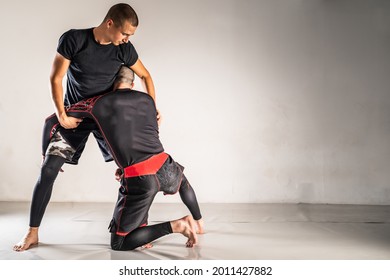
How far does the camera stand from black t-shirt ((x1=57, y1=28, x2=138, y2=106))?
2619mm

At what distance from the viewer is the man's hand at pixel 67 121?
2533mm

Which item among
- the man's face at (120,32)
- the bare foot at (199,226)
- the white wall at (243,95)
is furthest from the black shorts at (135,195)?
the white wall at (243,95)

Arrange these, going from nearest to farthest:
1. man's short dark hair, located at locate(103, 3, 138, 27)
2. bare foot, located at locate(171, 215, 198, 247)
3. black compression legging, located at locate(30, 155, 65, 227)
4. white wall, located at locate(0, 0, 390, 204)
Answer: bare foot, located at locate(171, 215, 198, 247) → man's short dark hair, located at locate(103, 3, 138, 27) → black compression legging, located at locate(30, 155, 65, 227) → white wall, located at locate(0, 0, 390, 204)

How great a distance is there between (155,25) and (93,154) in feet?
4.02

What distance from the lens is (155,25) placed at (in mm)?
4113

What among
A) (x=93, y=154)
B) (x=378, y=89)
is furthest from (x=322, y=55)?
(x=93, y=154)

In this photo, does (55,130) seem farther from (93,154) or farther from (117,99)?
(93,154)

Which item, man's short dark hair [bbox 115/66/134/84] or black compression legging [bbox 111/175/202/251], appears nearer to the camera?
black compression legging [bbox 111/175/202/251]

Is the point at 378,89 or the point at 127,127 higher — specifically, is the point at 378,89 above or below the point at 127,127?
above

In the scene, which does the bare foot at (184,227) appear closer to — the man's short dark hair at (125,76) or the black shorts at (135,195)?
the black shorts at (135,195)

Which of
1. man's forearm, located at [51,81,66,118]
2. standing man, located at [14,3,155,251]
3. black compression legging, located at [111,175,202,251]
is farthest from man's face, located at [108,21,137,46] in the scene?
black compression legging, located at [111,175,202,251]

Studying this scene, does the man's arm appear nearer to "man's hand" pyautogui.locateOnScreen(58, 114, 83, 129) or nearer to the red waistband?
"man's hand" pyautogui.locateOnScreen(58, 114, 83, 129)

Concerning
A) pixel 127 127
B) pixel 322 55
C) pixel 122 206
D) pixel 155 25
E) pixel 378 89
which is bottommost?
pixel 122 206

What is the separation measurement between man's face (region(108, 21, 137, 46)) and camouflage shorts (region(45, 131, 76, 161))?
59cm
